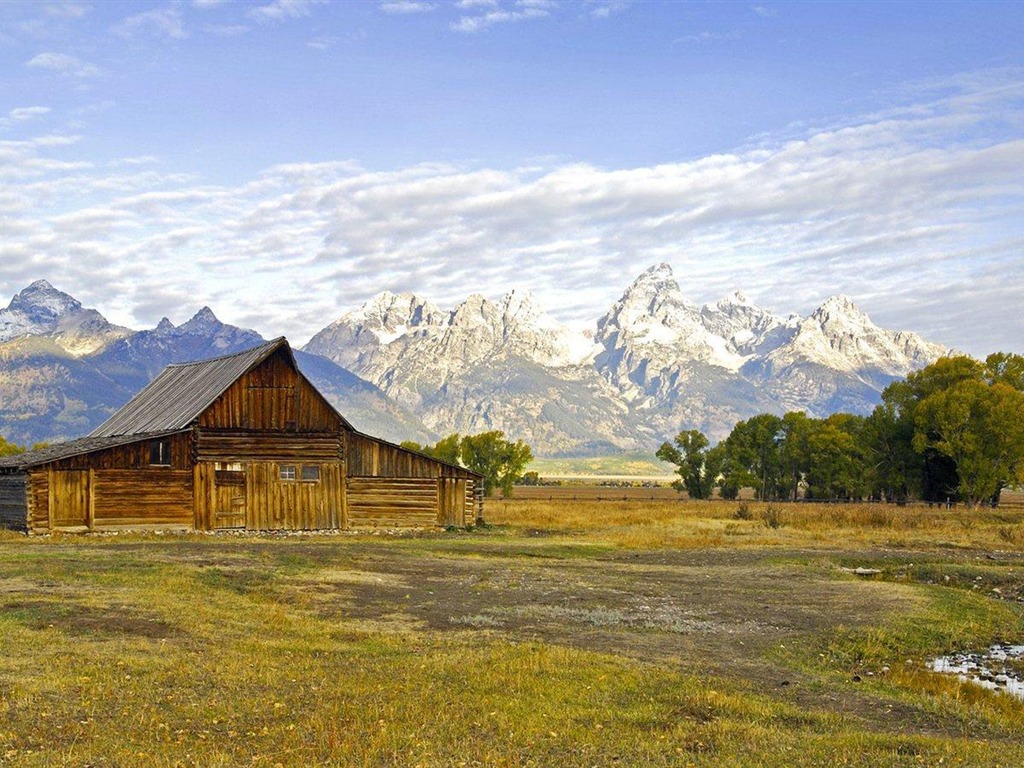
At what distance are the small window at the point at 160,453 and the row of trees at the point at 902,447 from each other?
2587 inches

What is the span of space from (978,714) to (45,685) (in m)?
15.2

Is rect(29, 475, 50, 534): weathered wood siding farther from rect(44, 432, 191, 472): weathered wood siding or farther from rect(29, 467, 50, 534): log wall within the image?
rect(44, 432, 191, 472): weathered wood siding

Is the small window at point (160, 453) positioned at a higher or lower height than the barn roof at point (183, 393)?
lower

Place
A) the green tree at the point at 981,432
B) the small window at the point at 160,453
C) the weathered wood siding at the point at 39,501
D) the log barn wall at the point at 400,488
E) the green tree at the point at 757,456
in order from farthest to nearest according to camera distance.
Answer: the green tree at the point at 757,456 < the green tree at the point at 981,432 < the log barn wall at the point at 400,488 < the small window at the point at 160,453 < the weathered wood siding at the point at 39,501

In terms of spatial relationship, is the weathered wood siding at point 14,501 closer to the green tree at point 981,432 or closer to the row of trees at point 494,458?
the row of trees at point 494,458

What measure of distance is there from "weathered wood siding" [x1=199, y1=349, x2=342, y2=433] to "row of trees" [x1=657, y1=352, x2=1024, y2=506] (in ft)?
190

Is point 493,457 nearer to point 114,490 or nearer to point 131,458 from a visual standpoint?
point 131,458

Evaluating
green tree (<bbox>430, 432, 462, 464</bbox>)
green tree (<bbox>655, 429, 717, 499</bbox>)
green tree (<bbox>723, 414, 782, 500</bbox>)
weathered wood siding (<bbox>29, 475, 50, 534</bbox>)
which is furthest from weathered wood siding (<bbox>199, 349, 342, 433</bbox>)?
green tree (<bbox>723, 414, 782, 500</bbox>)

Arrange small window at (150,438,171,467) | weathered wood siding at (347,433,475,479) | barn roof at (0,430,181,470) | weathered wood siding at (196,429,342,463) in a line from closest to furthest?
barn roof at (0,430,181,470)
small window at (150,438,171,467)
weathered wood siding at (196,429,342,463)
weathered wood siding at (347,433,475,479)

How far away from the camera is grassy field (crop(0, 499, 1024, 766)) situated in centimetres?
1393

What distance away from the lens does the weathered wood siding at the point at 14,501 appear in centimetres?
4804

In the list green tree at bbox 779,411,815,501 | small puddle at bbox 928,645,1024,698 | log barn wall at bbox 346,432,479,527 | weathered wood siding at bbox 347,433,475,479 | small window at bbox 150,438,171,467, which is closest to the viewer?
small puddle at bbox 928,645,1024,698

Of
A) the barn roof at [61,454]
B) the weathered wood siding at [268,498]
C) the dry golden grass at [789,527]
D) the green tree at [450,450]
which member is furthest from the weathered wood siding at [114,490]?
the green tree at [450,450]

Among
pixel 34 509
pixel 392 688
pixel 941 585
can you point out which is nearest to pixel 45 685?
pixel 392 688
